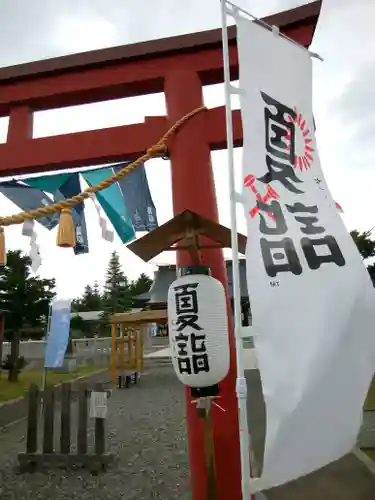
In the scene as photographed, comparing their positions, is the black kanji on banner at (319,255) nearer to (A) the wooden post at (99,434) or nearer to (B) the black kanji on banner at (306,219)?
(B) the black kanji on banner at (306,219)

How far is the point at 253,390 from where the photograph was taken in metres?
10.7

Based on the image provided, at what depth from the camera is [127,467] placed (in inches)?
214

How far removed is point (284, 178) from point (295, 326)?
920mm

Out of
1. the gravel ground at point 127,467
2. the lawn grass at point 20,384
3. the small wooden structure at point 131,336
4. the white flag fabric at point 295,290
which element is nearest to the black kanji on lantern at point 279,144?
the white flag fabric at point 295,290

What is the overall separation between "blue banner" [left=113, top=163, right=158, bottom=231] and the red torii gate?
0.22 metres

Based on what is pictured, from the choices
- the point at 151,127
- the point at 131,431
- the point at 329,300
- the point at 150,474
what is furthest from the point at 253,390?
the point at 329,300

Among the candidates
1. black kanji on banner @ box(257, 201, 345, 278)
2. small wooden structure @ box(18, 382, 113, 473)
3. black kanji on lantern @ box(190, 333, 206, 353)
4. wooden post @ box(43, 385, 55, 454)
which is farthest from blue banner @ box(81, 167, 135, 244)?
wooden post @ box(43, 385, 55, 454)

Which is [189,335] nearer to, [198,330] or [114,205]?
[198,330]

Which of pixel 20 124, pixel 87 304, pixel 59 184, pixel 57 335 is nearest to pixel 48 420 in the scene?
pixel 59 184

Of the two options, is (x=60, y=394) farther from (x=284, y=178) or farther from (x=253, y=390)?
(x=253, y=390)

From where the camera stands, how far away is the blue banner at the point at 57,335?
9.16 metres

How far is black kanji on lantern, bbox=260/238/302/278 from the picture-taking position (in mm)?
2155

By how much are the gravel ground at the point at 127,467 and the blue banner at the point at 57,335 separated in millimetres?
1484

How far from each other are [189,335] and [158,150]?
1738 millimetres
